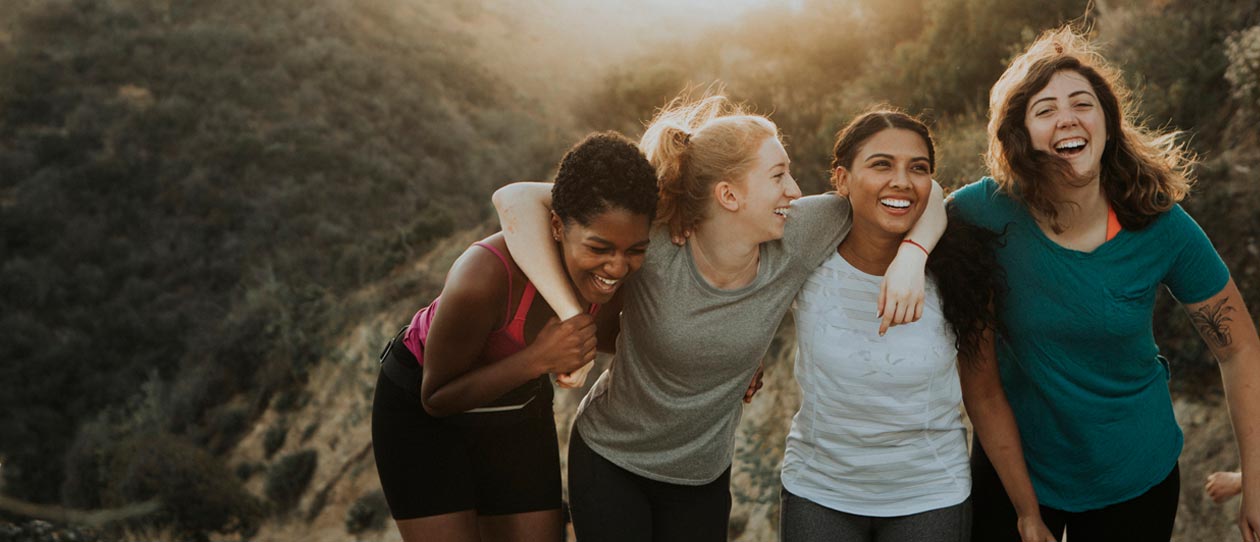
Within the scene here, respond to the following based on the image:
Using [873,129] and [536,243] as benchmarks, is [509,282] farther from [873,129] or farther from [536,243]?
[873,129]

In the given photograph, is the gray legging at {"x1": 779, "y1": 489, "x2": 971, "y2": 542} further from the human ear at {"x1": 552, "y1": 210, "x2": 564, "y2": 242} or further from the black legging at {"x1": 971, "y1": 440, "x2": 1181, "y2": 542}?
the human ear at {"x1": 552, "y1": 210, "x2": 564, "y2": 242}

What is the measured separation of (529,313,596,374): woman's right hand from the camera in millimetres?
2525

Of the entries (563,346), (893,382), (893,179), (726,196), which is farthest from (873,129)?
(563,346)

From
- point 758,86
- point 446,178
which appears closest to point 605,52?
point 446,178

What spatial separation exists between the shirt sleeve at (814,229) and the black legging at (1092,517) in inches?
35.0

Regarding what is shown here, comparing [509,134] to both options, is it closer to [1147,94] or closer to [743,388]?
[1147,94]

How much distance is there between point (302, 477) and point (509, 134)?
8739 millimetres

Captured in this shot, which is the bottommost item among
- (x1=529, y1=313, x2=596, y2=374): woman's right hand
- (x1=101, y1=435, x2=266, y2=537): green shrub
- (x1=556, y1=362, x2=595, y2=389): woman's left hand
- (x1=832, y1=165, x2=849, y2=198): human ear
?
(x1=101, y1=435, x2=266, y2=537): green shrub

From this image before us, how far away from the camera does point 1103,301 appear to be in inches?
105

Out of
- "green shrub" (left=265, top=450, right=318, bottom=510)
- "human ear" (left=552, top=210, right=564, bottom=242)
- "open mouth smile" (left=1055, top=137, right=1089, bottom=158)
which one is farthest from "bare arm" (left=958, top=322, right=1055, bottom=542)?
"green shrub" (left=265, top=450, right=318, bottom=510)

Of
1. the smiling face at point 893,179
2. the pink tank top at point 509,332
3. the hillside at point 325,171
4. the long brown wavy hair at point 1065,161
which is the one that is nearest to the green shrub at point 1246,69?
the hillside at point 325,171

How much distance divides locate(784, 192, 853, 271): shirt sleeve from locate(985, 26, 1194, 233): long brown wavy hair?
0.52m

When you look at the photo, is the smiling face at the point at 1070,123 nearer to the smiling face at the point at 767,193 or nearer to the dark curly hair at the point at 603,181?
the smiling face at the point at 767,193

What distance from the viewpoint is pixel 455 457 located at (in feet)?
9.71
